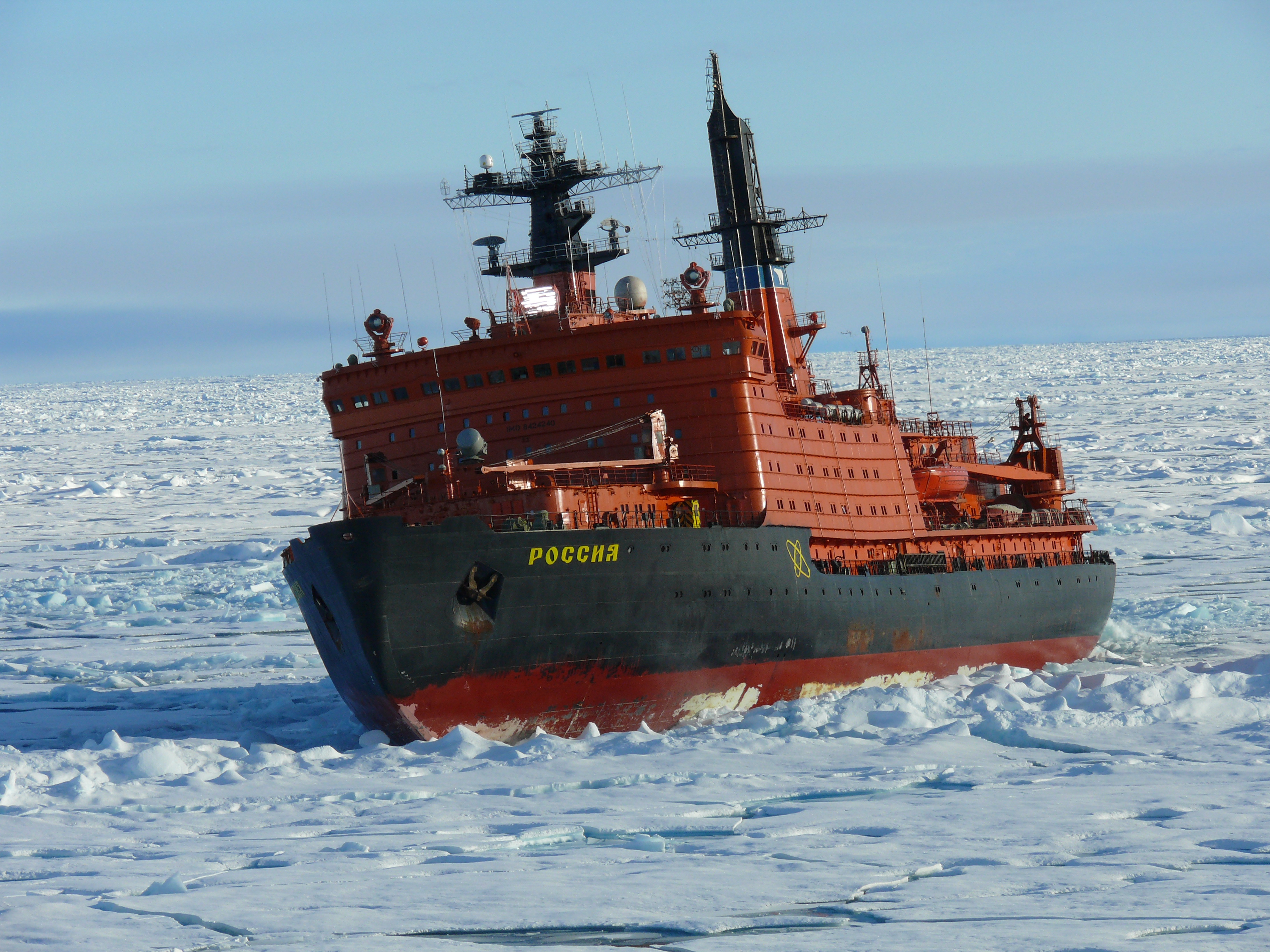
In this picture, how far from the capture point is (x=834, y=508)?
25.5m

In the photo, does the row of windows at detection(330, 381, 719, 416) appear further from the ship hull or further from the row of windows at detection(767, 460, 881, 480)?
the ship hull

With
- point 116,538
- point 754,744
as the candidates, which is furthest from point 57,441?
point 754,744

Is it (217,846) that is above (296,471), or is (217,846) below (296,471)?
below

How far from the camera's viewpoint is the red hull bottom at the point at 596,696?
1945 cm

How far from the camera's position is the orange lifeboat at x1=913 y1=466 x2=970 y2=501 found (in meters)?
30.5

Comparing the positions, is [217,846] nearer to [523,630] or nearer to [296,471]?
[523,630]

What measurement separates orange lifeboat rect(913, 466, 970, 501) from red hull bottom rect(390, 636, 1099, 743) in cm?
731

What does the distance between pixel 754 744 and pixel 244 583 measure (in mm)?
23120

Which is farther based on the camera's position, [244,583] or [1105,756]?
[244,583]

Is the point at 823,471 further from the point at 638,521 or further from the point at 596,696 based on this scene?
the point at 596,696

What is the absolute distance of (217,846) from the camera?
Answer: 44.5ft

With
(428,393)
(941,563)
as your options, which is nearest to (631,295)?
(428,393)

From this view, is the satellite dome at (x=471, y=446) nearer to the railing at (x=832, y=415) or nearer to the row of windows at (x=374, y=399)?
the row of windows at (x=374, y=399)

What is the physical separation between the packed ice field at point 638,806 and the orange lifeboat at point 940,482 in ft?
14.2
